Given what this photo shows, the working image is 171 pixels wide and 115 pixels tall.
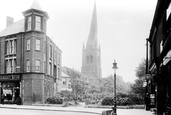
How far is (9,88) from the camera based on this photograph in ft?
130

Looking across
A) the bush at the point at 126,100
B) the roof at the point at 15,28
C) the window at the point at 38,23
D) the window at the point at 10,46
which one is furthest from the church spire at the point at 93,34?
the bush at the point at 126,100

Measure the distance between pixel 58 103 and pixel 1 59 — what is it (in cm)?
1305

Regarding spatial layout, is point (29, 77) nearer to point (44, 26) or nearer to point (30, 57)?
point (30, 57)

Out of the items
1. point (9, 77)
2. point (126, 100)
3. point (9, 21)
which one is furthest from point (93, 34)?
point (126, 100)

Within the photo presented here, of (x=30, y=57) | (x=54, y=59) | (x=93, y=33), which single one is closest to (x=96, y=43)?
(x=93, y=33)

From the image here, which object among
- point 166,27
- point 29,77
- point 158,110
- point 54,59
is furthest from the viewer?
point 54,59

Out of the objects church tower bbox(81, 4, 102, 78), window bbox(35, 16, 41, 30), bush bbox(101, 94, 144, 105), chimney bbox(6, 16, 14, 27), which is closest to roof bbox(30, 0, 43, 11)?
window bbox(35, 16, 41, 30)

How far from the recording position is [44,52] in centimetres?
3991

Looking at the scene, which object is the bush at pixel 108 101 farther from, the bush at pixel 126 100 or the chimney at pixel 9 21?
the chimney at pixel 9 21

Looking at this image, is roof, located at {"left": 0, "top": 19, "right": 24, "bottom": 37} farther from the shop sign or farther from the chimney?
the shop sign

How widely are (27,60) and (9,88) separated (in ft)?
17.1

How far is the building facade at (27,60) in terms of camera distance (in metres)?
37.9

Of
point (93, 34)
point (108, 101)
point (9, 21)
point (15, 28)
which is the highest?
point (93, 34)

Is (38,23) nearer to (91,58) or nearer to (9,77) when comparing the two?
(9,77)
